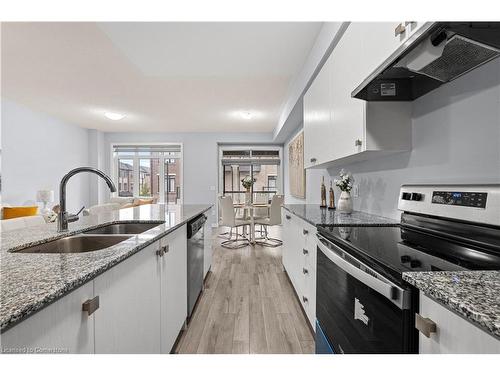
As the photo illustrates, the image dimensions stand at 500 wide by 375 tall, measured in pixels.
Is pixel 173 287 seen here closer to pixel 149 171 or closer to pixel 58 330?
pixel 58 330

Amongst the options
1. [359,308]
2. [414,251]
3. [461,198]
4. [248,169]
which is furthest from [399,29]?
[248,169]

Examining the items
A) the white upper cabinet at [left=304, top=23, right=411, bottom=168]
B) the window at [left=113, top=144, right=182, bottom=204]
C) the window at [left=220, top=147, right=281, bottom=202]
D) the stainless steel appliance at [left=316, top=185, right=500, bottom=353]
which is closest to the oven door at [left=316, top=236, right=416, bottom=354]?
the stainless steel appliance at [left=316, top=185, right=500, bottom=353]

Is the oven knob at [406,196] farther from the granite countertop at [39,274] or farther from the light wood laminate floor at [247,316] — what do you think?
the granite countertop at [39,274]

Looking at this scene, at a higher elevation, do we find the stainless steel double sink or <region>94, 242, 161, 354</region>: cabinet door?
the stainless steel double sink

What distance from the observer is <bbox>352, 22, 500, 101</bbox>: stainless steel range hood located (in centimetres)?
88

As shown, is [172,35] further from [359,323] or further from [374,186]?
[359,323]

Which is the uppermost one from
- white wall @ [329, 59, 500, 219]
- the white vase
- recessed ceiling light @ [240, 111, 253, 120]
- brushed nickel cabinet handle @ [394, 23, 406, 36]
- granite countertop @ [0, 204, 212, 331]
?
recessed ceiling light @ [240, 111, 253, 120]

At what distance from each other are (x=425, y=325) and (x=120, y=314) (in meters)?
0.96

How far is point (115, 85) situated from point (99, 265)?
3916mm

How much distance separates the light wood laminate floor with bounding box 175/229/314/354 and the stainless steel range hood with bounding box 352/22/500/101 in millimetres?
1730

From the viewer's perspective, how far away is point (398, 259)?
2.73ft

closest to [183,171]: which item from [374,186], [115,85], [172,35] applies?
[115,85]

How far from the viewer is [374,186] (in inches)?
79.5

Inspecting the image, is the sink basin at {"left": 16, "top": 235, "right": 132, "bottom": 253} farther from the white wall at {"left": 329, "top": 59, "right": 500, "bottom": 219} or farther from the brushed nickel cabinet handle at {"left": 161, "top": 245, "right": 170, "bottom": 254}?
the white wall at {"left": 329, "top": 59, "right": 500, "bottom": 219}
